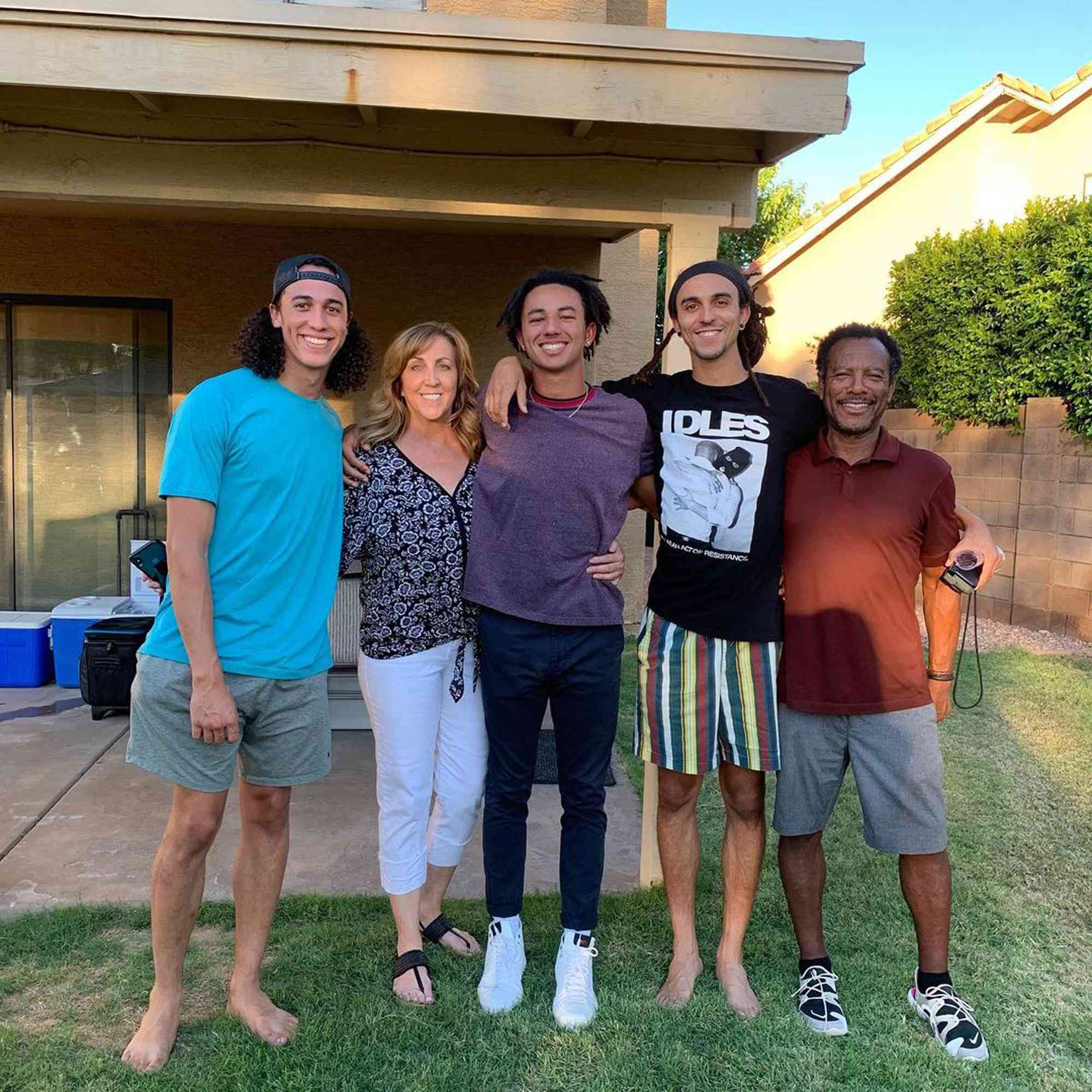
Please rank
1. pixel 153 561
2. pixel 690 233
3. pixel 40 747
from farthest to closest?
pixel 40 747, pixel 690 233, pixel 153 561

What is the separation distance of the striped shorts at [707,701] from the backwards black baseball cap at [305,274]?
1.26m

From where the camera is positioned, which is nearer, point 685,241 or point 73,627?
point 685,241

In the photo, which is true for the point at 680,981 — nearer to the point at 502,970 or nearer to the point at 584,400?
the point at 502,970

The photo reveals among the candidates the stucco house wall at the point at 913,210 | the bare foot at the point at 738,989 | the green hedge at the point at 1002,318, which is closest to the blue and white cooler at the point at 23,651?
the bare foot at the point at 738,989

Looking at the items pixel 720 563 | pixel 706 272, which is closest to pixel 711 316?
pixel 706 272

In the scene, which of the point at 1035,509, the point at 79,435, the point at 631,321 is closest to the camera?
the point at 79,435

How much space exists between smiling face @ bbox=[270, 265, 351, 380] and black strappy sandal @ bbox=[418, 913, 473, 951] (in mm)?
1737

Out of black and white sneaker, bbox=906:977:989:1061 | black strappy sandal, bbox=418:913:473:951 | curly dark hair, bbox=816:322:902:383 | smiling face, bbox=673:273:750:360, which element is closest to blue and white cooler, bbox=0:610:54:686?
black strappy sandal, bbox=418:913:473:951

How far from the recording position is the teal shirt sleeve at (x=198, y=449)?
2170mm

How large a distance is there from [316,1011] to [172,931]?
50 centimetres

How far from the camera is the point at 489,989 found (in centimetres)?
267

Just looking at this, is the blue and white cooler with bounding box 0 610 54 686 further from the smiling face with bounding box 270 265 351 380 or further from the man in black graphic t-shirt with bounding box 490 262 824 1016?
the man in black graphic t-shirt with bounding box 490 262 824 1016

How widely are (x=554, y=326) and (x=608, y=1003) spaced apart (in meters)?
1.88

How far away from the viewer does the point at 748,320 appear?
2688 millimetres
